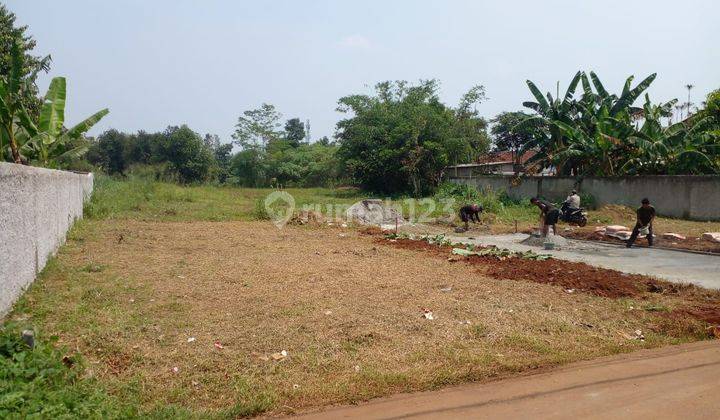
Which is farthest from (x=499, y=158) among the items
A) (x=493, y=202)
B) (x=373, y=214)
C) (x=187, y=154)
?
(x=187, y=154)

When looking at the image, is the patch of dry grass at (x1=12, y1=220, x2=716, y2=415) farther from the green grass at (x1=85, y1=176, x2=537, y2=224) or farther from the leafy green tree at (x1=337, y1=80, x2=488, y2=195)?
the leafy green tree at (x1=337, y1=80, x2=488, y2=195)

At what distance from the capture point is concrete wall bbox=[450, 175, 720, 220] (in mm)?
18156

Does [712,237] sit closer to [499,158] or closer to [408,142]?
[408,142]

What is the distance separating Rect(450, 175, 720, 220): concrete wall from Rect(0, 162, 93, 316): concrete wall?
19.3 metres

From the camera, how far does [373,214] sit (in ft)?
59.1

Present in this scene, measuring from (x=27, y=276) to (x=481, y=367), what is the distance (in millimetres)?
5355

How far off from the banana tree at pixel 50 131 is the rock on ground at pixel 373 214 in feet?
27.8

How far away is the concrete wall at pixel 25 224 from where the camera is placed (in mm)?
5066

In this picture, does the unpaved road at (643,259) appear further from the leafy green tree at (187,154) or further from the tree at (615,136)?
the leafy green tree at (187,154)

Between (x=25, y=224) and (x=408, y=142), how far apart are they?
71.9 ft

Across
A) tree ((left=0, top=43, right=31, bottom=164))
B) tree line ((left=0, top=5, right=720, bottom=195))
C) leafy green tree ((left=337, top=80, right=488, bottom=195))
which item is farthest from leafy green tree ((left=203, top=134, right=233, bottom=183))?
tree ((left=0, top=43, right=31, bottom=164))

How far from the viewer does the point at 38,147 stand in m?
13.8

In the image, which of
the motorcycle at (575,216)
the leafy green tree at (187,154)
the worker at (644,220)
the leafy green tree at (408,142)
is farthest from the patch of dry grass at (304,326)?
the leafy green tree at (187,154)

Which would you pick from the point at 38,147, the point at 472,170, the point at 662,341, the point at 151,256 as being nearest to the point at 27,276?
the point at 151,256
